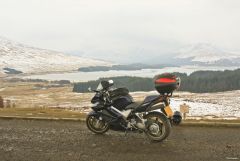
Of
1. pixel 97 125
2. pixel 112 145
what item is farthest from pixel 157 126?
pixel 97 125

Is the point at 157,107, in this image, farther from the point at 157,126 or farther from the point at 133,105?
the point at 133,105

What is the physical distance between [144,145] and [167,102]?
1.43 metres

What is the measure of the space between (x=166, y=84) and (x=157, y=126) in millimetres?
1254

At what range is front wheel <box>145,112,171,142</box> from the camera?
11.3 metres

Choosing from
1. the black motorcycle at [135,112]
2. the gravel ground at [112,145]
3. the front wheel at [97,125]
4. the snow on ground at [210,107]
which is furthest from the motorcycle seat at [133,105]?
the snow on ground at [210,107]

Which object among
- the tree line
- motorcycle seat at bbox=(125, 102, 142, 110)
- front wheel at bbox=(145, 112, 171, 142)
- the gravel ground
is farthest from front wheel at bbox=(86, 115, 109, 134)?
the tree line

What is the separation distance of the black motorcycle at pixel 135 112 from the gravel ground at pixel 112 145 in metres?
0.34

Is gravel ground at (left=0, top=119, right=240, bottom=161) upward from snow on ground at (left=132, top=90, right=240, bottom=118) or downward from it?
upward

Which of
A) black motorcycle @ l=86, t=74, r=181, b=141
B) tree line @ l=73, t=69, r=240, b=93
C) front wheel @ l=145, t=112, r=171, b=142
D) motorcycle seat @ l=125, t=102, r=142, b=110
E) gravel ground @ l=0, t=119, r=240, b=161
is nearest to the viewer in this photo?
gravel ground @ l=0, t=119, r=240, b=161

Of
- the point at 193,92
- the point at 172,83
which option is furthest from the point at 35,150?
the point at 193,92

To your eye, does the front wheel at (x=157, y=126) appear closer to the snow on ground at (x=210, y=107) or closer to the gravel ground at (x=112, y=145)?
the gravel ground at (x=112, y=145)

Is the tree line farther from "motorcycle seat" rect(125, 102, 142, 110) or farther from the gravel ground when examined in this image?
"motorcycle seat" rect(125, 102, 142, 110)

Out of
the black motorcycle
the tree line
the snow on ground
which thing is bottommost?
the snow on ground

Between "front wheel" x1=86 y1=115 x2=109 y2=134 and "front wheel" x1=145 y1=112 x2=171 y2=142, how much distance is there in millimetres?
1799
